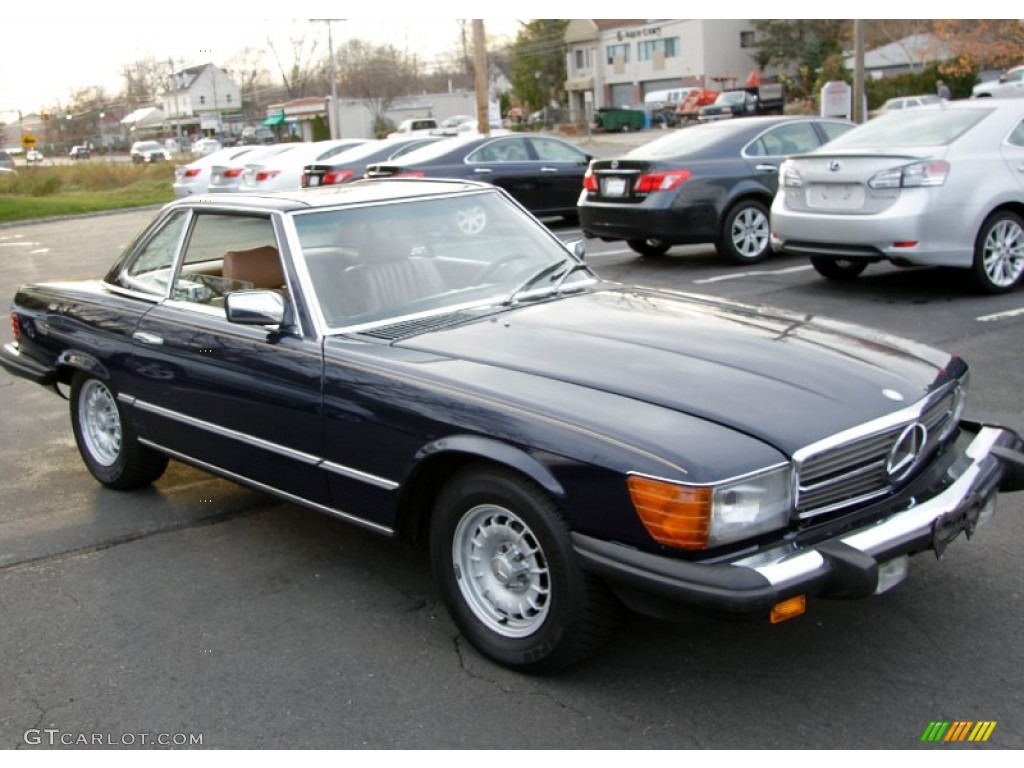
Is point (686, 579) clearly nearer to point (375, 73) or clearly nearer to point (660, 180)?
point (660, 180)

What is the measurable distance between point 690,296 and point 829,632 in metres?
1.70

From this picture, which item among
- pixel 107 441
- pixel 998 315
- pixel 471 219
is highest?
pixel 471 219

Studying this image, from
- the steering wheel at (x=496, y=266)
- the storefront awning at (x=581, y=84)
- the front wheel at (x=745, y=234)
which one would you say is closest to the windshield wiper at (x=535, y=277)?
the steering wheel at (x=496, y=266)

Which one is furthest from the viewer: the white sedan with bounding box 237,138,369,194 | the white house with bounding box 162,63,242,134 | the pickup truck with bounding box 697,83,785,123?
the white house with bounding box 162,63,242,134

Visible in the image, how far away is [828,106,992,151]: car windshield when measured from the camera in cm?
944

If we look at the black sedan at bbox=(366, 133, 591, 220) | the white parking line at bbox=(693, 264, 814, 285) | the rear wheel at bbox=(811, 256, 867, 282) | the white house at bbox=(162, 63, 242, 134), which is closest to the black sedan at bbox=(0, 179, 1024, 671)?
the white parking line at bbox=(693, 264, 814, 285)

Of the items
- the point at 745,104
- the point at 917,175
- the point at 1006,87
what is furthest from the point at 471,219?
the point at 745,104

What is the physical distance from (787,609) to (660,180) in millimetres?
9057

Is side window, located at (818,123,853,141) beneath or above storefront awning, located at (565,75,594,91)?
beneath

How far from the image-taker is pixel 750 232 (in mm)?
12070

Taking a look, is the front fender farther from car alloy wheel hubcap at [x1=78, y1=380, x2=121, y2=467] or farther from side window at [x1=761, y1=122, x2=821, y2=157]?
side window at [x1=761, y1=122, x2=821, y2=157]

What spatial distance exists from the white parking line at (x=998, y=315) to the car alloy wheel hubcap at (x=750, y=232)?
3.58 m

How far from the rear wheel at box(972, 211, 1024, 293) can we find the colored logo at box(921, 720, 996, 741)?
685cm

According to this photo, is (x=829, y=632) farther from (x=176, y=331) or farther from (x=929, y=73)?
(x=929, y=73)
